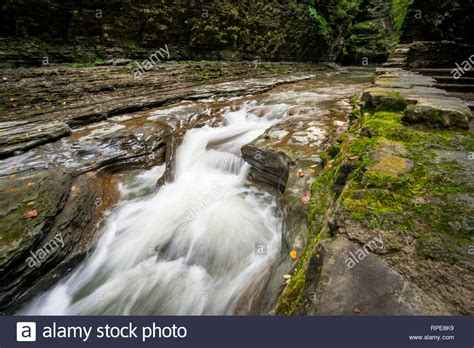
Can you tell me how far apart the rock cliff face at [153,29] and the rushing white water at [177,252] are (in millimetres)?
9816

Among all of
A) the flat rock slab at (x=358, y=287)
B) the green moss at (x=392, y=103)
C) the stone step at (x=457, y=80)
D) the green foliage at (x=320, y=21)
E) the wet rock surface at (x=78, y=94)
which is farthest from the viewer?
the green foliage at (x=320, y=21)

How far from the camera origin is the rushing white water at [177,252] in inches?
137

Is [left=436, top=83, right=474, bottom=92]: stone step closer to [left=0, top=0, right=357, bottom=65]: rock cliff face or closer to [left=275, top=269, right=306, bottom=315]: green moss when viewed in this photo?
[left=275, top=269, right=306, bottom=315]: green moss

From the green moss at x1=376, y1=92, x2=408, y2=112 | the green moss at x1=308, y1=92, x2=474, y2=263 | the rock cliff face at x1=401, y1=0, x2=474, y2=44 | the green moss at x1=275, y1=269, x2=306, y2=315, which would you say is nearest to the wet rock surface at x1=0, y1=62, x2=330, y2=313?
the green moss at x1=275, y1=269, x2=306, y2=315

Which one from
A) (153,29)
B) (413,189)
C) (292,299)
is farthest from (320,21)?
(292,299)

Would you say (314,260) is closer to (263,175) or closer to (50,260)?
(263,175)

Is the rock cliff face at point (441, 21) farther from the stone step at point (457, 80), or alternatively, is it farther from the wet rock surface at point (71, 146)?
the wet rock surface at point (71, 146)

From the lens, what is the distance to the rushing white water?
348 centimetres

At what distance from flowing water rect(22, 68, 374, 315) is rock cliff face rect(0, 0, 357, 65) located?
974 cm

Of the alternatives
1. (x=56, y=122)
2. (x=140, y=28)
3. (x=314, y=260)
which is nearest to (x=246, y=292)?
(x=314, y=260)

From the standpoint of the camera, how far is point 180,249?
4043 mm

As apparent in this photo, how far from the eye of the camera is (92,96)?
28.7ft

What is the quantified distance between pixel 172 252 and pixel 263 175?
6.85 feet

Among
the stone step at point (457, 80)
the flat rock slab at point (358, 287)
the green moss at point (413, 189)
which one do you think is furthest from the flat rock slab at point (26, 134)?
the stone step at point (457, 80)
